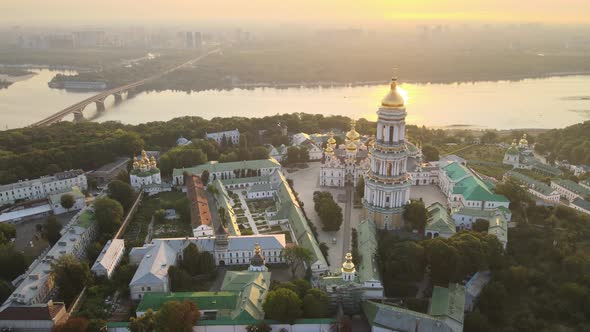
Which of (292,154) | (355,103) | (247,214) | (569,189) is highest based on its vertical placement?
(355,103)

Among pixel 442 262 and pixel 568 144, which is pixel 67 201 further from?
pixel 568 144

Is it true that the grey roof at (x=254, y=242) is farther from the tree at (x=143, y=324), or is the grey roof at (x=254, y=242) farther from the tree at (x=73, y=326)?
the tree at (x=73, y=326)

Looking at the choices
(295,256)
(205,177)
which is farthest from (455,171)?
(205,177)

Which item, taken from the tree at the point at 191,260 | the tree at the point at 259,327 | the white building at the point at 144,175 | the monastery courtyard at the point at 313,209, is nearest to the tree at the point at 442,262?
the monastery courtyard at the point at 313,209

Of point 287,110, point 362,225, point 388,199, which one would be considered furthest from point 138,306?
point 287,110

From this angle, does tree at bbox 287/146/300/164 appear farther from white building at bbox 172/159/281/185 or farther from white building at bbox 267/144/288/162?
white building at bbox 172/159/281/185

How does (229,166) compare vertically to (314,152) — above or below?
below

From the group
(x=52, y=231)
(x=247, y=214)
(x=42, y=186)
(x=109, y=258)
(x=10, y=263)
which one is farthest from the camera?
(x=42, y=186)
